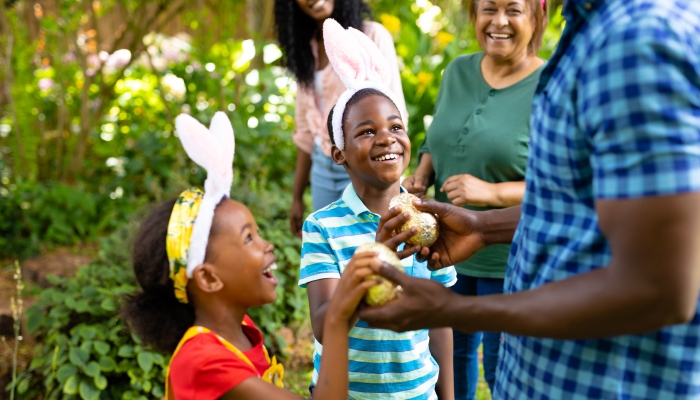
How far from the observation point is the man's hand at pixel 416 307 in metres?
1.27

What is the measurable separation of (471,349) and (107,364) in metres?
1.77

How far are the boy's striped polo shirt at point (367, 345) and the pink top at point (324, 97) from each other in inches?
52.7

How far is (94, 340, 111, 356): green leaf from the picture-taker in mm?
3203

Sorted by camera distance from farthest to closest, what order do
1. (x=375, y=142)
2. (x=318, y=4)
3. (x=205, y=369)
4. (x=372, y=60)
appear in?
(x=318, y=4), (x=372, y=60), (x=375, y=142), (x=205, y=369)

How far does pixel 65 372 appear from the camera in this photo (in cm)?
311

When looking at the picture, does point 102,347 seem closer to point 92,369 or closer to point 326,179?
point 92,369

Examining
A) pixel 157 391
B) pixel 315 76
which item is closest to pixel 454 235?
pixel 315 76

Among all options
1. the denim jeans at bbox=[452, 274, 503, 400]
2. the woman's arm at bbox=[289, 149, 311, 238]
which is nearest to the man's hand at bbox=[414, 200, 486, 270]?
the denim jeans at bbox=[452, 274, 503, 400]

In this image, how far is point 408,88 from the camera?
5.71 meters

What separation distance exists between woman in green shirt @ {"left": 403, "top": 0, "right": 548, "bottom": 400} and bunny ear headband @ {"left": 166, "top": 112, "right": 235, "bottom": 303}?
1184mm

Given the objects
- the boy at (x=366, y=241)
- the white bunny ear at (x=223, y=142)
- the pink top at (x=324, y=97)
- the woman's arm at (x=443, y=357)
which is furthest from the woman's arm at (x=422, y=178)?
the white bunny ear at (x=223, y=142)

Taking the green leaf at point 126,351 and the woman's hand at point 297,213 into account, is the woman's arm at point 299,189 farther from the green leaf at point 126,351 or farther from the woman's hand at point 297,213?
the green leaf at point 126,351

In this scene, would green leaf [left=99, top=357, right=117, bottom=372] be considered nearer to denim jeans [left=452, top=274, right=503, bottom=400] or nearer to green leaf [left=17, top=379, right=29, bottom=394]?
green leaf [left=17, top=379, right=29, bottom=394]

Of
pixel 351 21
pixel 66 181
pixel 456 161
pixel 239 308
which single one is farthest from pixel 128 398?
pixel 66 181
